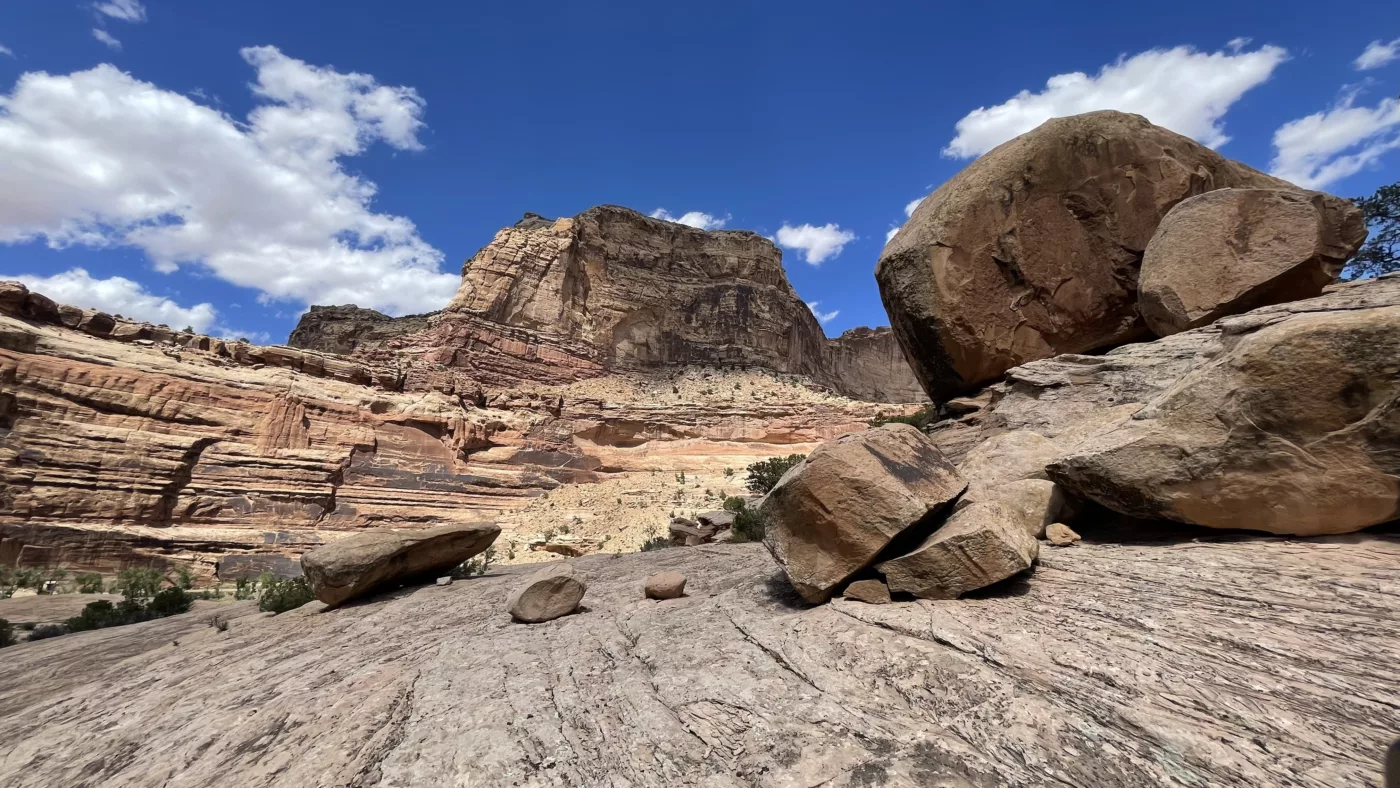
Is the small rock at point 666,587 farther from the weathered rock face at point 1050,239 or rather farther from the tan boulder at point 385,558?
the weathered rock face at point 1050,239

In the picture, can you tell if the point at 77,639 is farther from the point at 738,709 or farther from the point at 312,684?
the point at 738,709

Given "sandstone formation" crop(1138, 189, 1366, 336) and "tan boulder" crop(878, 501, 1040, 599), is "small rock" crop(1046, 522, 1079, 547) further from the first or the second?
"sandstone formation" crop(1138, 189, 1366, 336)

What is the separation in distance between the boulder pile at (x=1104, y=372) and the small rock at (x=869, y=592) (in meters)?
0.02

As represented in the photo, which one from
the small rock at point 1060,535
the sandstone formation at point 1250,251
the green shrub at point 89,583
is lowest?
the green shrub at point 89,583

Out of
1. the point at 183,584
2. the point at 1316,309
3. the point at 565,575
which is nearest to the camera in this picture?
the point at 1316,309

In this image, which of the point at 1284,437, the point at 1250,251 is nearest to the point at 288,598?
the point at 1284,437

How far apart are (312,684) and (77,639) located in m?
7.59

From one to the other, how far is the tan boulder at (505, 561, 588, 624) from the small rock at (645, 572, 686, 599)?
2.79ft

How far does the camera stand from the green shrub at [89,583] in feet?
61.0

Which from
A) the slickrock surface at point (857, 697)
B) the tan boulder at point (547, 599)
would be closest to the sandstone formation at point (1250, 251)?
the slickrock surface at point (857, 697)

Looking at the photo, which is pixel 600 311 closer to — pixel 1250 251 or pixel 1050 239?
pixel 1050 239

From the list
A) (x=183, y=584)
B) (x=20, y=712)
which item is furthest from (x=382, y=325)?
(x=20, y=712)

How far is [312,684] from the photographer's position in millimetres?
5383

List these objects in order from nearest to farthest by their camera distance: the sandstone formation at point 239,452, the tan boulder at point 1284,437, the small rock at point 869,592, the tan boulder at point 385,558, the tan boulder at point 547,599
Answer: the tan boulder at point 1284,437
the small rock at point 869,592
the tan boulder at point 547,599
the tan boulder at point 385,558
the sandstone formation at point 239,452
